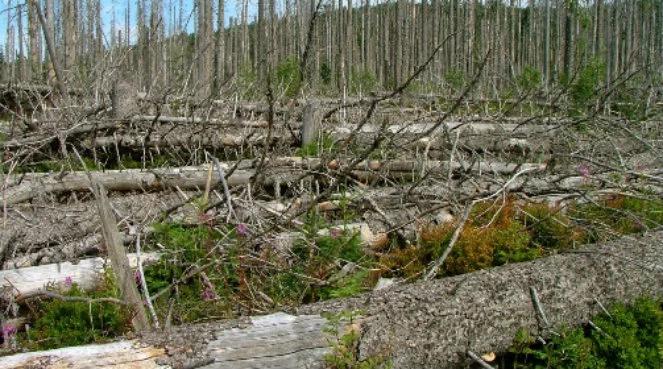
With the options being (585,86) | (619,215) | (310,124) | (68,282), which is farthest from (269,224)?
(585,86)

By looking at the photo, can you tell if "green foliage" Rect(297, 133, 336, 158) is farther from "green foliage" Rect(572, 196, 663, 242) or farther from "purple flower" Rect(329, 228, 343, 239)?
"green foliage" Rect(572, 196, 663, 242)

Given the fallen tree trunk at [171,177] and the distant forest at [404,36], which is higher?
the distant forest at [404,36]

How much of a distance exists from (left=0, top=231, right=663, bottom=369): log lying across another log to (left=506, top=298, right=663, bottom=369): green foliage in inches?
3.0

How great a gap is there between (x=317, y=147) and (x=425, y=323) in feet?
11.2

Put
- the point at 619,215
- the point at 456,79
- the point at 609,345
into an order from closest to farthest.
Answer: the point at 609,345
the point at 619,215
the point at 456,79

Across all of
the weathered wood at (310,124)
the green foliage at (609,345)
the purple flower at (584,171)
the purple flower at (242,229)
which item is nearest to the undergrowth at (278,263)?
the purple flower at (242,229)

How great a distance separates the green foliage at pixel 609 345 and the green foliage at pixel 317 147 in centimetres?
298

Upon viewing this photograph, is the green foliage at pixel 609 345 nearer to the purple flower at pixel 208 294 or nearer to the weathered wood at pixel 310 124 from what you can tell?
the purple flower at pixel 208 294

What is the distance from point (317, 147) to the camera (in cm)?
602

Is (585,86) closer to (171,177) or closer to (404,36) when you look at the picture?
(171,177)

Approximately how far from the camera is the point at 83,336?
331 centimetres

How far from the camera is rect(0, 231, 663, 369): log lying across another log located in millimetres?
2338

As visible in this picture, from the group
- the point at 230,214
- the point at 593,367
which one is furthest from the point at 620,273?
the point at 230,214

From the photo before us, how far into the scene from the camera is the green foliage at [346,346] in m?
2.49
